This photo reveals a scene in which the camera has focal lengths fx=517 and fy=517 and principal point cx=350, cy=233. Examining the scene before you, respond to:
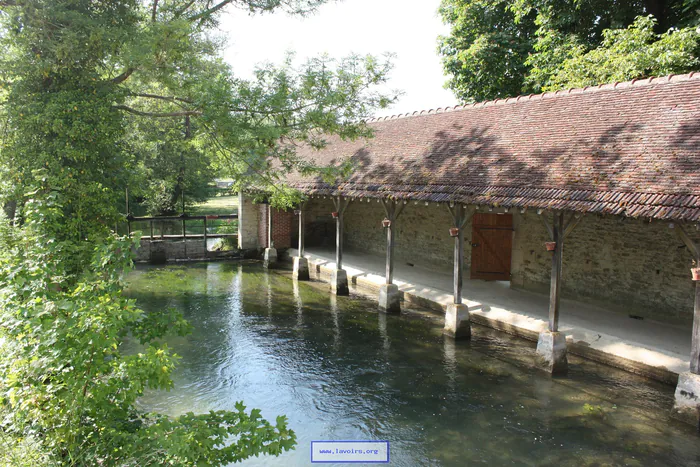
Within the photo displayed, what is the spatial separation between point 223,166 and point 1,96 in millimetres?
4140

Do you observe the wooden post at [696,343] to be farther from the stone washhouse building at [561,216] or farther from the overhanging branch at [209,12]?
the overhanging branch at [209,12]

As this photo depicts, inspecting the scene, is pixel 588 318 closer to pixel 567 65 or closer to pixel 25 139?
pixel 567 65

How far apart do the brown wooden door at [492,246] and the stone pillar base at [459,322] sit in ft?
9.54

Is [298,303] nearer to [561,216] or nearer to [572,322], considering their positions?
[572,322]

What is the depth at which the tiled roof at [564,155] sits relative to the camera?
6695 mm

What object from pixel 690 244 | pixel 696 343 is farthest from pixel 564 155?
pixel 696 343

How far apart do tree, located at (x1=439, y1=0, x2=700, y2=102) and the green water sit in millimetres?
7653

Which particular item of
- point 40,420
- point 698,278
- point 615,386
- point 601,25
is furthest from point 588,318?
point 601,25

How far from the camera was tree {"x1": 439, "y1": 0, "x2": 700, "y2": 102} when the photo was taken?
39.5ft

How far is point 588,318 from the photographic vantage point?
357 inches

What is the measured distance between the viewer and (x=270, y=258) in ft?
53.1

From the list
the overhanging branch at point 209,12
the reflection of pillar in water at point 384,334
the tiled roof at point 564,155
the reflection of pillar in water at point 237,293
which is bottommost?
the reflection of pillar in water at point 384,334

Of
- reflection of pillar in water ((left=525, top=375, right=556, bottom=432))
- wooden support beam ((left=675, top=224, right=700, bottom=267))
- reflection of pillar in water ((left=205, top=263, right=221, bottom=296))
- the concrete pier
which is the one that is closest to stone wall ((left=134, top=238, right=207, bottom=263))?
reflection of pillar in water ((left=205, top=263, right=221, bottom=296))

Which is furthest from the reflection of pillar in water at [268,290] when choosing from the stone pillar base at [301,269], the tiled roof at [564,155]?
the tiled roof at [564,155]
